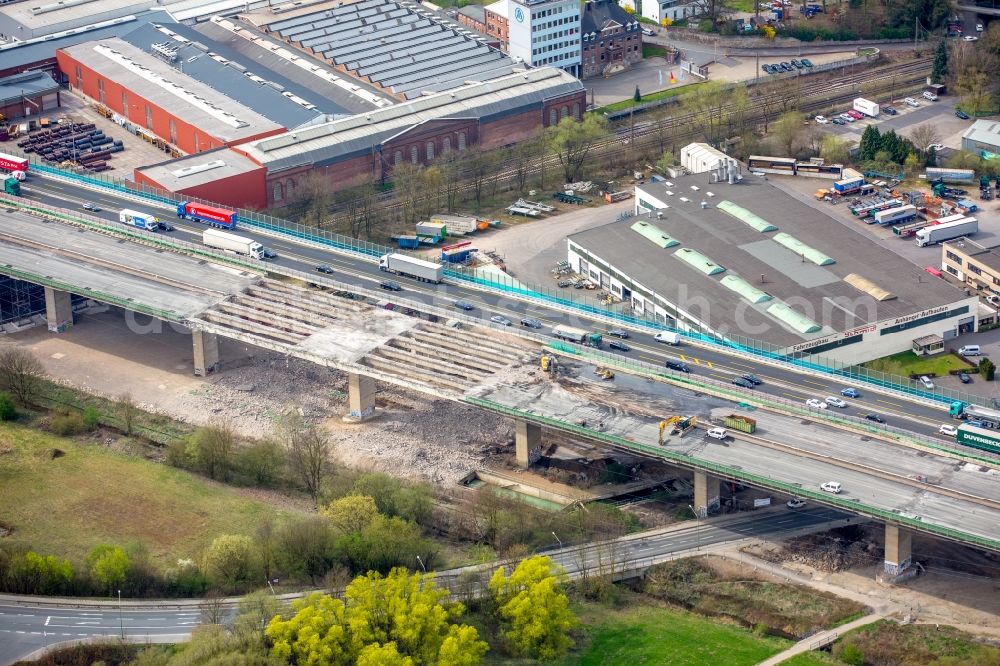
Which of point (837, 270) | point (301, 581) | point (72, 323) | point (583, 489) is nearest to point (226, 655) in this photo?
point (301, 581)

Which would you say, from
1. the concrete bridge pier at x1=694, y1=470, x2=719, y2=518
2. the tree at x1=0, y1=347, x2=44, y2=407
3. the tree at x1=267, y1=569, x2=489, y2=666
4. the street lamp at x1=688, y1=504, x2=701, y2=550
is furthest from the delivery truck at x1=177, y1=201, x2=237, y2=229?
the tree at x1=267, y1=569, x2=489, y2=666

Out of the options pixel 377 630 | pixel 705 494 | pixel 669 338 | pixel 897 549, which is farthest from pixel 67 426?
pixel 897 549

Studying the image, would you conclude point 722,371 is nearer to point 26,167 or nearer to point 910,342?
point 910,342

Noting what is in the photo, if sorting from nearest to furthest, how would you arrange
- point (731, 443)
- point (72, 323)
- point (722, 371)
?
1. point (731, 443)
2. point (722, 371)
3. point (72, 323)

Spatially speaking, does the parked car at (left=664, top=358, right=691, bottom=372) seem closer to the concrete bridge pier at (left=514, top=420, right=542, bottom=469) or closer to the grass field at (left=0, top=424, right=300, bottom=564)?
the concrete bridge pier at (left=514, top=420, right=542, bottom=469)

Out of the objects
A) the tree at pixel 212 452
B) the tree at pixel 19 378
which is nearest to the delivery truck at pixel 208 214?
the tree at pixel 19 378

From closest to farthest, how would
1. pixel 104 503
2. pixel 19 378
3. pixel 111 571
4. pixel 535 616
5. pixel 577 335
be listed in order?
1. pixel 535 616
2. pixel 111 571
3. pixel 104 503
4. pixel 577 335
5. pixel 19 378

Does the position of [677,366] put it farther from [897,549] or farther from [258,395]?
[258,395]
